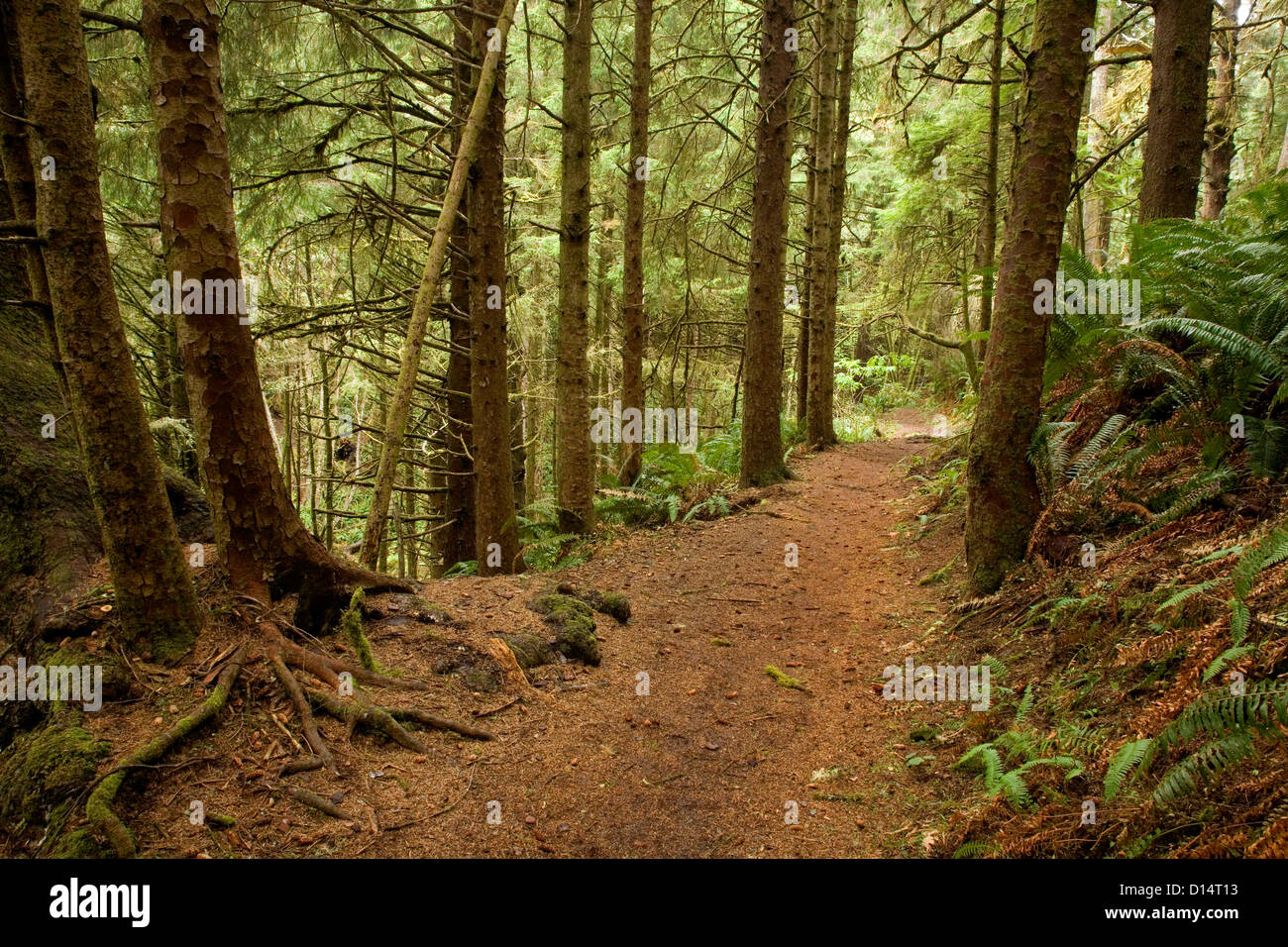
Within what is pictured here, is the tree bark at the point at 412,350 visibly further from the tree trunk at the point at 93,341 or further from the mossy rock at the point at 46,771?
the mossy rock at the point at 46,771

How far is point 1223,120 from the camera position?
34.5 feet

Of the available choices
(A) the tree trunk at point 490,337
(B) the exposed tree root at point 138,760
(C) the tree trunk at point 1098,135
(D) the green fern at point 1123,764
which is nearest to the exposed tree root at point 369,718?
A: (B) the exposed tree root at point 138,760

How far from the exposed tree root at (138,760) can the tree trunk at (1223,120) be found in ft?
44.3

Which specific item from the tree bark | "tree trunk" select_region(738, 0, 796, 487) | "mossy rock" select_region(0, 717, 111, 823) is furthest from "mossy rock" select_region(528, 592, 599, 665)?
"tree trunk" select_region(738, 0, 796, 487)

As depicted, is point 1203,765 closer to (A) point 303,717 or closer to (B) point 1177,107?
(A) point 303,717

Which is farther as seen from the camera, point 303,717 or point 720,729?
point 720,729

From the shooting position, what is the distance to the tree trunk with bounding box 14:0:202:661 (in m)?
3.01

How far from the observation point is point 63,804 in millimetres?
2693

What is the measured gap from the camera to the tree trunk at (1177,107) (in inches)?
269

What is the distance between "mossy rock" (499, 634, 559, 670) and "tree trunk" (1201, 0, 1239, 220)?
11795 mm

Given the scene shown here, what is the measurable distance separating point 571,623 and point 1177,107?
8.03m

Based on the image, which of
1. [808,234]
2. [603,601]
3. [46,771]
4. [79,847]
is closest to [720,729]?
[603,601]

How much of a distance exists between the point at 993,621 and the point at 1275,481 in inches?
68.7
